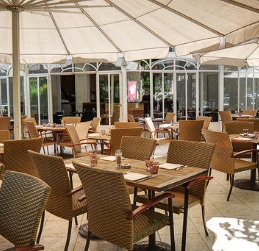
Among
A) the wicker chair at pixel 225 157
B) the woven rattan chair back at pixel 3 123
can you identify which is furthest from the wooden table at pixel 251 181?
the woven rattan chair back at pixel 3 123

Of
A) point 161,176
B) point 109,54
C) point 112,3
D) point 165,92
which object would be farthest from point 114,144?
point 165,92

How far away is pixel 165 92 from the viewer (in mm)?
14133

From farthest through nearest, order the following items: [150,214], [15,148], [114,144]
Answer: [114,144] < [15,148] < [150,214]

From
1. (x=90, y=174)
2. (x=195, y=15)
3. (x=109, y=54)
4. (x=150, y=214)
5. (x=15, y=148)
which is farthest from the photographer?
(x=109, y=54)

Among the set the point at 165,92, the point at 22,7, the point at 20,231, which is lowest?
the point at 20,231

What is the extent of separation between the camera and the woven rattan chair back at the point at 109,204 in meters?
2.44

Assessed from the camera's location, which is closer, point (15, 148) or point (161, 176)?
point (161, 176)

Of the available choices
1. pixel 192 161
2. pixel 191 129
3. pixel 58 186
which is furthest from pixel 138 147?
pixel 191 129

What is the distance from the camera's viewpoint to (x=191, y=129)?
7520mm

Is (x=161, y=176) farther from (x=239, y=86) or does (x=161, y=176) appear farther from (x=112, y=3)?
(x=239, y=86)

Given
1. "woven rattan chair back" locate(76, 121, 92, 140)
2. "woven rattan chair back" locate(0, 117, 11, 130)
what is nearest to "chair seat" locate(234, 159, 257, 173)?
"woven rattan chair back" locate(76, 121, 92, 140)

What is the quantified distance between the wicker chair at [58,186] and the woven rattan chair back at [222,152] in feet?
7.88

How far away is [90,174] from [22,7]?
327cm

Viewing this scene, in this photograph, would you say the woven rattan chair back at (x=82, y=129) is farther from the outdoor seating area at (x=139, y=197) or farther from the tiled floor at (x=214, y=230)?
the tiled floor at (x=214, y=230)
